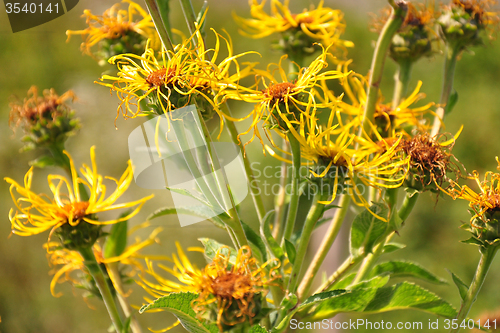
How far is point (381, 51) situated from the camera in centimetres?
37

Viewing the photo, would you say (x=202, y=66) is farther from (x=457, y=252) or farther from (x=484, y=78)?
(x=484, y=78)

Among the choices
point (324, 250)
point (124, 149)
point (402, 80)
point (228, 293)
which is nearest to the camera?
point (228, 293)

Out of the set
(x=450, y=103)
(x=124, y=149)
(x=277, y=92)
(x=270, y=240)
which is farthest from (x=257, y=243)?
(x=124, y=149)

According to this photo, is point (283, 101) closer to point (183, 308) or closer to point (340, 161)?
point (340, 161)

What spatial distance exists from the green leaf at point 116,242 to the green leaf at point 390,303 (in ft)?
0.71

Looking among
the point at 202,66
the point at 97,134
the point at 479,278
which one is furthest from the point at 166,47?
the point at 97,134

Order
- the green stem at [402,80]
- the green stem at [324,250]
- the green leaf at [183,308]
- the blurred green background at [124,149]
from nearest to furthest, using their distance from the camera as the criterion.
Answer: the green leaf at [183,308] < the green stem at [324,250] < the green stem at [402,80] < the blurred green background at [124,149]

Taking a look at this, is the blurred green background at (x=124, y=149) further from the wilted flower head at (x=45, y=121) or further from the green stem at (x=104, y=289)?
the green stem at (x=104, y=289)

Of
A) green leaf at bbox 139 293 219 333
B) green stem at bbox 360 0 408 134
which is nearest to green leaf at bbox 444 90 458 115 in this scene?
green stem at bbox 360 0 408 134

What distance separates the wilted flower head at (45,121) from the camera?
50cm

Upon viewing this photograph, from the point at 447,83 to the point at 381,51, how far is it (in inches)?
5.8

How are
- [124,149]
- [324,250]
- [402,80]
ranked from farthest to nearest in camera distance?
1. [124,149]
2. [402,80]
3. [324,250]

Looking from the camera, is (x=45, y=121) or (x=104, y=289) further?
(x=45, y=121)

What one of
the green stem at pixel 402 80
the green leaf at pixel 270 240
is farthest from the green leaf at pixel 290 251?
the green stem at pixel 402 80
